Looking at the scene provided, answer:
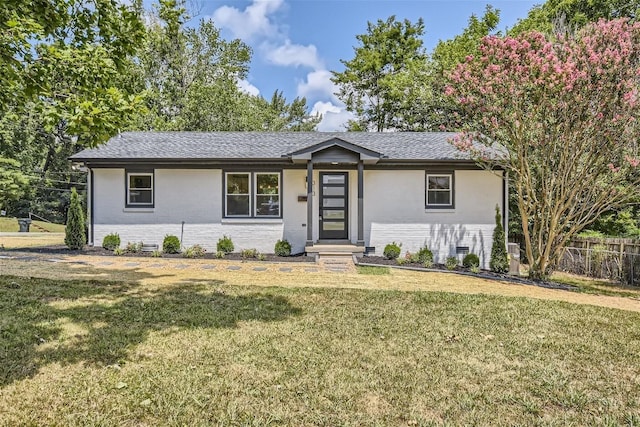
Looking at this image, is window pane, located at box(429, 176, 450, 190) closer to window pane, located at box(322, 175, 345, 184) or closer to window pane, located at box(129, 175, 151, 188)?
window pane, located at box(322, 175, 345, 184)

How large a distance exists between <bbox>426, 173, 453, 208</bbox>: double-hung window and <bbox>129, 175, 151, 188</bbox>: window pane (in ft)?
30.8

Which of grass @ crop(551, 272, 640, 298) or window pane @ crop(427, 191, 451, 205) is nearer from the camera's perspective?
grass @ crop(551, 272, 640, 298)

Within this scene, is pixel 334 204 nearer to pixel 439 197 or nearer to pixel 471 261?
pixel 439 197

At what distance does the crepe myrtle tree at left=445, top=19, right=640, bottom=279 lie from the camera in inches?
323

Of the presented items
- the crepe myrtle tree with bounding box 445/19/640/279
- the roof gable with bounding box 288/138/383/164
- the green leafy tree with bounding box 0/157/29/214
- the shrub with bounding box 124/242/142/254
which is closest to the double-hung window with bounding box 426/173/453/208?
the roof gable with bounding box 288/138/383/164

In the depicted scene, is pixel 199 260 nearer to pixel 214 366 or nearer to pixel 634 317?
pixel 214 366

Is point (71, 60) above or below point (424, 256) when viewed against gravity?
above

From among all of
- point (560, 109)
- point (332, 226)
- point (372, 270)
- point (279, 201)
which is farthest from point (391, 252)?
point (560, 109)

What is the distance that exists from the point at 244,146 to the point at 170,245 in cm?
426

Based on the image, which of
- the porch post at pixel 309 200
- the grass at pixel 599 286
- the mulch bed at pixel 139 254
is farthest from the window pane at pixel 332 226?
the grass at pixel 599 286

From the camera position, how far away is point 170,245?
471 inches

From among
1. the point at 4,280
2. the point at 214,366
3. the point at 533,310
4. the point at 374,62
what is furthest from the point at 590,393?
the point at 374,62

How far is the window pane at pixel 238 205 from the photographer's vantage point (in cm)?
1265

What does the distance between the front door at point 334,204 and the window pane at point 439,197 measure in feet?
9.22
